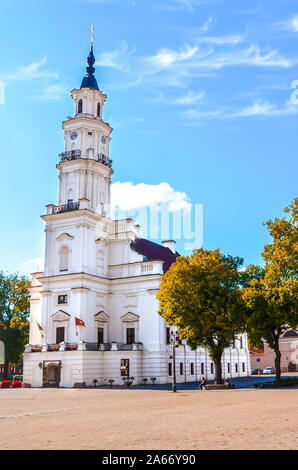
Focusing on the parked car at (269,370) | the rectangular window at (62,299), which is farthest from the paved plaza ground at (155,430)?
the parked car at (269,370)

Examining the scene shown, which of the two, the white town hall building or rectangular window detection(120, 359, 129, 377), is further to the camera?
the white town hall building

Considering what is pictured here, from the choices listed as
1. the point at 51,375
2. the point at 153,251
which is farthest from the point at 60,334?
the point at 153,251

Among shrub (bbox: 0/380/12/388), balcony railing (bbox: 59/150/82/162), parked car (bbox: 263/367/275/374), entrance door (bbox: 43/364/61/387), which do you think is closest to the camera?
entrance door (bbox: 43/364/61/387)

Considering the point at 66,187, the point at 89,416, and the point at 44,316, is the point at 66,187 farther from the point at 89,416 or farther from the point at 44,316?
the point at 89,416

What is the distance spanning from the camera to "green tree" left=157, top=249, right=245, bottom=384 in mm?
41625

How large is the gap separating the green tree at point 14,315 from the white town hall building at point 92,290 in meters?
3.62

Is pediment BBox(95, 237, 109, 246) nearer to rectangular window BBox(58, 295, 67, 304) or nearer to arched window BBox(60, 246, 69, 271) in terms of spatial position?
arched window BBox(60, 246, 69, 271)

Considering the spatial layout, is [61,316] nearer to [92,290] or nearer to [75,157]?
[92,290]

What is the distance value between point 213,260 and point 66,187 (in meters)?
26.6

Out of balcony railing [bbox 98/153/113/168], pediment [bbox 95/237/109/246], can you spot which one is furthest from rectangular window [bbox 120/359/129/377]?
balcony railing [bbox 98/153/113/168]

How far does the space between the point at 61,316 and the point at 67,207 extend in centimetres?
1385

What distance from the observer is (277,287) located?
1554 inches

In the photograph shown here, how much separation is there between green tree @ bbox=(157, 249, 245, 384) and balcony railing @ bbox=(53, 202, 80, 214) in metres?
20.1
